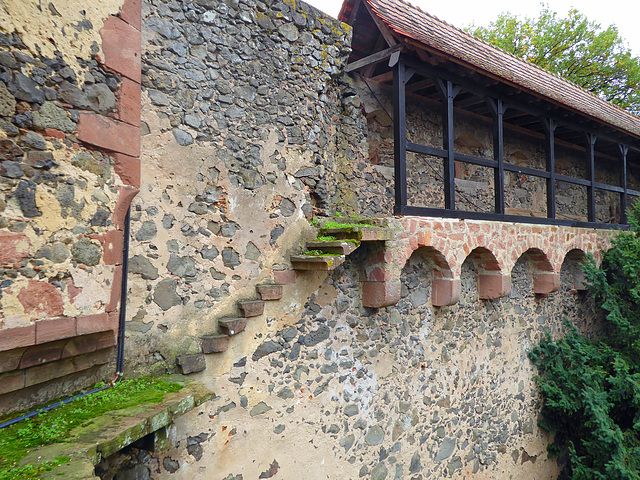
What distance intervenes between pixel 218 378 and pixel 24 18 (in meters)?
2.72

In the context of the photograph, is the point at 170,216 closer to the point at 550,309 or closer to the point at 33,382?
the point at 33,382

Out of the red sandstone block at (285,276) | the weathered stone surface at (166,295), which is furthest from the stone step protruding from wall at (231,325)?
the red sandstone block at (285,276)

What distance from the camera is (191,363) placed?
320cm

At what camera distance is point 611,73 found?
1353 centimetres

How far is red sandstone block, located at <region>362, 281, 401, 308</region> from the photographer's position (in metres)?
4.26

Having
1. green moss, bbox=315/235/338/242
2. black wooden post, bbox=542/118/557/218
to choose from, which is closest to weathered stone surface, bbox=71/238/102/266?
green moss, bbox=315/235/338/242

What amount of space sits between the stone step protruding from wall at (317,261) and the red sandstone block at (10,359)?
215cm

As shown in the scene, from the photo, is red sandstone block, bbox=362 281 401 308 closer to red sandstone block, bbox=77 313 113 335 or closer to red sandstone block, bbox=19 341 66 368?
red sandstone block, bbox=77 313 113 335

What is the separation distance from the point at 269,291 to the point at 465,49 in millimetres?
4333

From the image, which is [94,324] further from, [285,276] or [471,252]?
[471,252]

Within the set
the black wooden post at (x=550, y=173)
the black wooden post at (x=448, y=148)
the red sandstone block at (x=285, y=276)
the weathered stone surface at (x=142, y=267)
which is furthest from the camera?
the black wooden post at (x=550, y=173)

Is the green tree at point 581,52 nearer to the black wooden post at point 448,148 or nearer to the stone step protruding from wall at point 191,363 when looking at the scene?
the black wooden post at point 448,148

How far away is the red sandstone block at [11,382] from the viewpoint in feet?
7.11

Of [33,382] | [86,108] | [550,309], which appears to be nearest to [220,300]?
[33,382]
